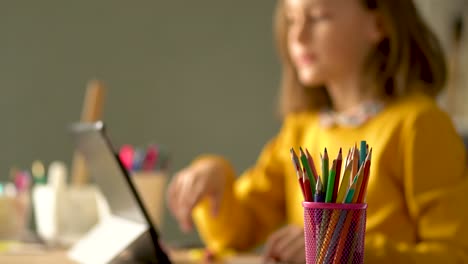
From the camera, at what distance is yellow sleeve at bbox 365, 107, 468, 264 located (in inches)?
32.5

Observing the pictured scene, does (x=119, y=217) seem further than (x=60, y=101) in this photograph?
No

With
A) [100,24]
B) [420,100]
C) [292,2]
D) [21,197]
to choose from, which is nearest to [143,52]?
[100,24]

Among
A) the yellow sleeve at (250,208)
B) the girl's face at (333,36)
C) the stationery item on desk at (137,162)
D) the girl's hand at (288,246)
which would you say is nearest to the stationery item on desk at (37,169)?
the stationery item on desk at (137,162)

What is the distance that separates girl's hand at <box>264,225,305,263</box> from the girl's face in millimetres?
347

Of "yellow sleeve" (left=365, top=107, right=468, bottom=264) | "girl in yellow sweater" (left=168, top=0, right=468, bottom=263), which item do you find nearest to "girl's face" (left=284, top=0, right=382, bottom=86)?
"girl in yellow sweater" (left=168, top=0, right=468, bottom=263)

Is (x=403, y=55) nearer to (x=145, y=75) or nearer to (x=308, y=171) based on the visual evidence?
(x=308, y=171)

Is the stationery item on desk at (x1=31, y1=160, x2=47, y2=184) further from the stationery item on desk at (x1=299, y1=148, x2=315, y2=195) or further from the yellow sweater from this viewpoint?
the stationery item on desk at (x1=299, y1=148, x2=315, y2=195)

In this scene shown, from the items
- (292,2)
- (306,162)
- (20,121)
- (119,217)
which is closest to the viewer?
(306,162)

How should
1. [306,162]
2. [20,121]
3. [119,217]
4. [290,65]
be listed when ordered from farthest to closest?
[20,121], [290,65], [119,217], [306,162]

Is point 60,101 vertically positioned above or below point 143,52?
below

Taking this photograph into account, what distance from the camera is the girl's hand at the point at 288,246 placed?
0.72 m

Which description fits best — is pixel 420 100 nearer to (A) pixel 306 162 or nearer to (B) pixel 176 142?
(A) pixel 306 162

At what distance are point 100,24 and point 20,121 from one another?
0.28 m

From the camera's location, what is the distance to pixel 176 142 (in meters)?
1.62
